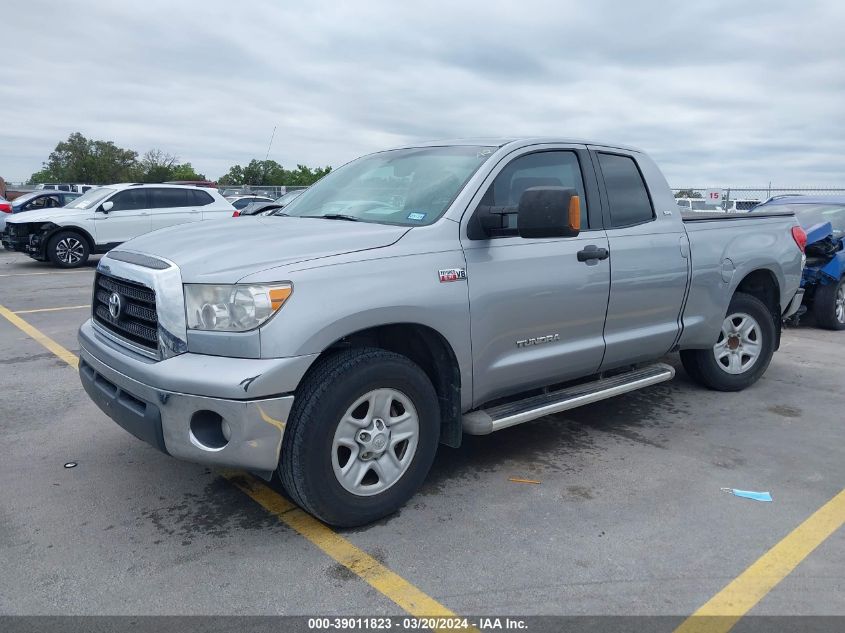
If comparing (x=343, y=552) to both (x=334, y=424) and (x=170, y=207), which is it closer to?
(x=334, y=424)

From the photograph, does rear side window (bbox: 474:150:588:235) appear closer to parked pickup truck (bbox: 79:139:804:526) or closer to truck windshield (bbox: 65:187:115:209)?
parked pickup truck (bbox: 79:139:804:526)

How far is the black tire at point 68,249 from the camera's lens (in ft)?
45.9

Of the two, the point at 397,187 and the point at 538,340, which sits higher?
the point at 397,187

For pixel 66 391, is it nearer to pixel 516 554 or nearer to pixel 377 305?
pixel 377 305

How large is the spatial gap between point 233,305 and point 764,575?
2535 millimetres

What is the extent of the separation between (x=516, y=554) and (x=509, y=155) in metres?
2.17

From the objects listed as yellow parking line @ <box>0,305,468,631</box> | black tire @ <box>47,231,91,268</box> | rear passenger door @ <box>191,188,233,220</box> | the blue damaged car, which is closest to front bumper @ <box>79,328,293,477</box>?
yellow parking line @ <box>0,305,468,631</box>

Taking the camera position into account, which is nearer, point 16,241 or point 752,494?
point 752,494

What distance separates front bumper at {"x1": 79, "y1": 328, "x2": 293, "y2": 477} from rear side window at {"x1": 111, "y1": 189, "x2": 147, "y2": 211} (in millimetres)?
12466

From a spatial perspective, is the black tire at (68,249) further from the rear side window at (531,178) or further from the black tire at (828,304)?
the black tire at (828,304)

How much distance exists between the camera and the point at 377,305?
324 centimetres

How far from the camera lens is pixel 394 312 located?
130 inches

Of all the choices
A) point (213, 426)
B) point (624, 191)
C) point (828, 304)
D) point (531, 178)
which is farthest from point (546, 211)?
point (828, 304)

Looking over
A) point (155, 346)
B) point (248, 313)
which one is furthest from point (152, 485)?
point (248, 313)
